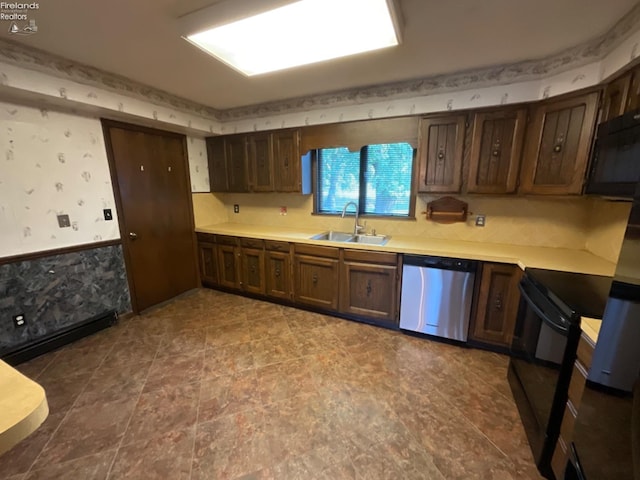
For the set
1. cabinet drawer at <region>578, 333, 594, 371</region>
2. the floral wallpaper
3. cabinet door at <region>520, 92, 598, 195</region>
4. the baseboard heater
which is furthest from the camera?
the baseboard heater

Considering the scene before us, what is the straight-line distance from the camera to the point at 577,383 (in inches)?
48.6

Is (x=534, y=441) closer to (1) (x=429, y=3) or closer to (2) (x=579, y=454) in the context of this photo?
(2) (x=579, y=454)

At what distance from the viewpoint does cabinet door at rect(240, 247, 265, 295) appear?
3.35 m

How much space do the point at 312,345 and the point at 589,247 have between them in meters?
2.64

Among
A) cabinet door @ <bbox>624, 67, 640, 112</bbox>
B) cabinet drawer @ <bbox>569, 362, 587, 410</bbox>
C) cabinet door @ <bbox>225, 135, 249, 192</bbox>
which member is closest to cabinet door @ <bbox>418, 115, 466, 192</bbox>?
cabinet door @ <bbox>624, 67, 640, 112</bbox>

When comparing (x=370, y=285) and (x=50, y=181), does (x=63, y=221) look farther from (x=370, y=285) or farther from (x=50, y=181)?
(x=370, y=285)

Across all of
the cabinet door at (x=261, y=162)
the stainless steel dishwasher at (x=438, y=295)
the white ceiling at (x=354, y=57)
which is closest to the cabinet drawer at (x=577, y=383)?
the stainless steel dishwasher at (x=438, y=295)

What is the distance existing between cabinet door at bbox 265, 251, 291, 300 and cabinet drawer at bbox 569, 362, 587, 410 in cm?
249

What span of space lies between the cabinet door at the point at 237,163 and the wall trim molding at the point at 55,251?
1492 mm

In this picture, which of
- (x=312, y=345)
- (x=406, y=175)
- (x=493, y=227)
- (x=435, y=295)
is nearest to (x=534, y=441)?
(x=435, y=295)

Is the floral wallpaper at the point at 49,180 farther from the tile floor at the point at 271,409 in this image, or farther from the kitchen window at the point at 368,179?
the kitchen window at the point at 368,179

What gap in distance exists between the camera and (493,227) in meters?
2.68

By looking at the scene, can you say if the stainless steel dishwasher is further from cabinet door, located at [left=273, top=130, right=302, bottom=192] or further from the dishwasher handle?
cabinet door, located at [left=273, top=130, right=302, bottom=192]

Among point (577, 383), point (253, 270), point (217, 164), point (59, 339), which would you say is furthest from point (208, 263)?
point (577, 383)
